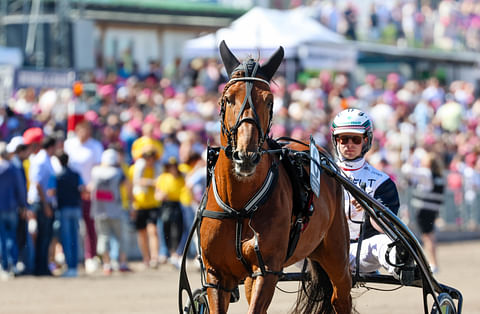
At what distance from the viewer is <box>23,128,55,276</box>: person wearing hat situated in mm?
12398

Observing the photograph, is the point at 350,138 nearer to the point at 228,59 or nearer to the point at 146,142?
the point at 228,59

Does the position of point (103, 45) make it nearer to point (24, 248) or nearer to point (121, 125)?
point (121, 125)

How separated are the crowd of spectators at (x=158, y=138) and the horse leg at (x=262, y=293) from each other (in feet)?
15.0

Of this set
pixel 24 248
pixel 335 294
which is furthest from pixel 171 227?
pixel 335 294

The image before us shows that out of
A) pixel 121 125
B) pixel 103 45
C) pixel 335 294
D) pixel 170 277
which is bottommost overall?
pixel 170 277

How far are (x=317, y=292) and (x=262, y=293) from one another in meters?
1.60

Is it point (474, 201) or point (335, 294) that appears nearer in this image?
point (335, 294)

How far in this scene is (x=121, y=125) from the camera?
52.1 feet

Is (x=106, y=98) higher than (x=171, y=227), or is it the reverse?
(x=106, y=98)

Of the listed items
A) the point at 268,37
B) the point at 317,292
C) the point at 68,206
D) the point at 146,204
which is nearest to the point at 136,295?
the point at 68,206

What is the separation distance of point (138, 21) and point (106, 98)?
7731 millimetres

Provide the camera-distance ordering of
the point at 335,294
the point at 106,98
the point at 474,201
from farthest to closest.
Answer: the point at 474,201
the point at 106,98
the point at 335,294

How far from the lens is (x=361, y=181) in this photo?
24.0 feet

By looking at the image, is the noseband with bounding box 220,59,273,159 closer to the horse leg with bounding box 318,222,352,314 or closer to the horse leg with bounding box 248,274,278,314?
the horse leg with bounding box 248,274,278,314
